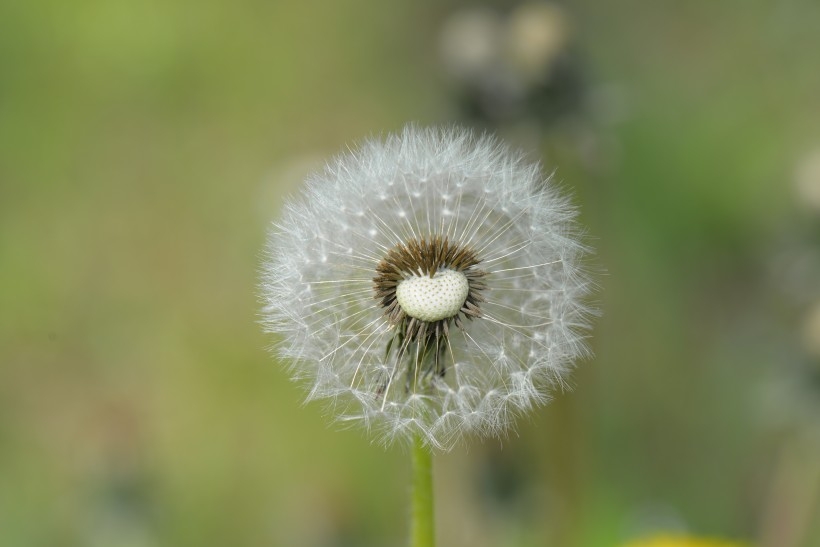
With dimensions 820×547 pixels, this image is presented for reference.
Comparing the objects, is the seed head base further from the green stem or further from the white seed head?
the green stem

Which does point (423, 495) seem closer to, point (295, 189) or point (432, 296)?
point (432, 296)

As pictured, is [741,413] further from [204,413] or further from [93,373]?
[93,373]

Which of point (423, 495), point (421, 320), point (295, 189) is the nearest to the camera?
point (423, 495)

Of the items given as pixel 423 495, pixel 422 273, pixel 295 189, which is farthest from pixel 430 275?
pixel 295 189

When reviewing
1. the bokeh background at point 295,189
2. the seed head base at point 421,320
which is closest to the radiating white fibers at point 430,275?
the seed head base at point 421,320

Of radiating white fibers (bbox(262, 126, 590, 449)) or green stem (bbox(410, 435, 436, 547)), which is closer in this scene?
green stem (bbox(410, 435, 436, 547))

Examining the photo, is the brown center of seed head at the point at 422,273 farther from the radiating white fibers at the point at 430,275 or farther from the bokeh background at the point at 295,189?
the bokeh background at the point at 295,189

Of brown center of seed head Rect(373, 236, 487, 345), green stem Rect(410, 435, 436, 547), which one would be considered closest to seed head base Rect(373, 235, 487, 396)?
brown center of seed head Rect(373, 236, 487, 345)
